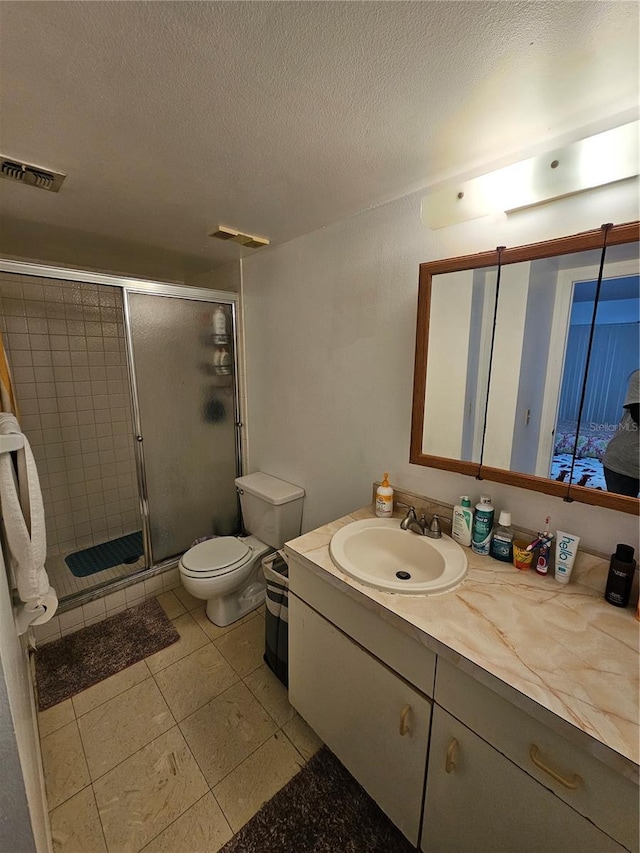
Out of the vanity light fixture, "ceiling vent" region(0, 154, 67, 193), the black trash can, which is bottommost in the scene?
the black trash can

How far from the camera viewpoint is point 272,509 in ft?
6.54

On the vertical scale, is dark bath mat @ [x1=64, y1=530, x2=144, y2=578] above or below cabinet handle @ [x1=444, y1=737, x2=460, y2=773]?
below

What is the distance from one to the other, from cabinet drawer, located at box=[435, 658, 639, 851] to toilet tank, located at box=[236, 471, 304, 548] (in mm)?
1231

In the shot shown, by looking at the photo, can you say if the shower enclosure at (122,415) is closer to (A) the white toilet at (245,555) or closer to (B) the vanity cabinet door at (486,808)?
(A) the white toilet at (245,555)

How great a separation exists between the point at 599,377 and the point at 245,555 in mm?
1786

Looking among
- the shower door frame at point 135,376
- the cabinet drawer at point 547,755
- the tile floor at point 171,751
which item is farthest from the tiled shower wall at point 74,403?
the cabinet drawer at point 547,755

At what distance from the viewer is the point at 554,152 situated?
0.98 m

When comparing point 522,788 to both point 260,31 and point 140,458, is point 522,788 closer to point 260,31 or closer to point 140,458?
point 260,31

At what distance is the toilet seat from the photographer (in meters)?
1.82

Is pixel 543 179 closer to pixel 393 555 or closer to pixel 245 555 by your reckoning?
pixel 393 555

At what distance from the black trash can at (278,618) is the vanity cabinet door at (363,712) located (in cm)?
18

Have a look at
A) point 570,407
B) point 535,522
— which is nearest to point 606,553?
point 535,522

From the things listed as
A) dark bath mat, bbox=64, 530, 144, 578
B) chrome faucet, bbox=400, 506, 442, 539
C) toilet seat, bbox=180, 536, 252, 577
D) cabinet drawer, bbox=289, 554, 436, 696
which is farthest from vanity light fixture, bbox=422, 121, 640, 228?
dark bath mat, bbox=64, 530, 144, 578

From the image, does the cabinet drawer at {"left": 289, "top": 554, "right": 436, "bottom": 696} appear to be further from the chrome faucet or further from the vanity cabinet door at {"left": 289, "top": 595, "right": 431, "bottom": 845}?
the chrome faucet
